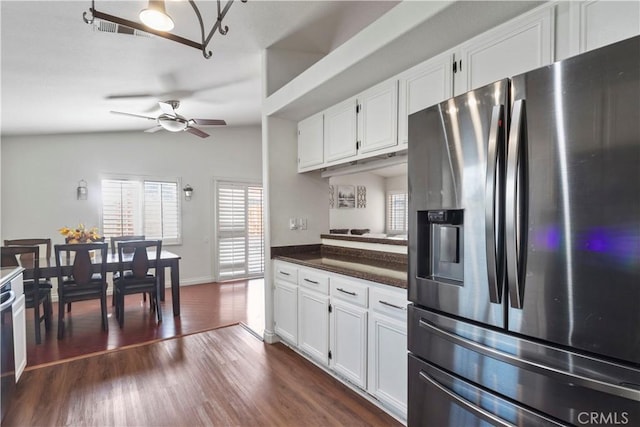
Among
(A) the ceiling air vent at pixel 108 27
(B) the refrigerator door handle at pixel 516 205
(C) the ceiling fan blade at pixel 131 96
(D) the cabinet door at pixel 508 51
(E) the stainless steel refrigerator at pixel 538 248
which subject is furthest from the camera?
(C) the ceiling fan blade at pixel 131 96

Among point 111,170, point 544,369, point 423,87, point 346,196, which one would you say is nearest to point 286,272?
point 346,196

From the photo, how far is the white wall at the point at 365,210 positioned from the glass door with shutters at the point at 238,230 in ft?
11.0

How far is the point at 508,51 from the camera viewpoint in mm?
1641

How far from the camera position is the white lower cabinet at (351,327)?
1921mm

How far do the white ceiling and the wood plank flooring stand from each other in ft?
8.45

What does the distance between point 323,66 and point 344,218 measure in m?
1.68

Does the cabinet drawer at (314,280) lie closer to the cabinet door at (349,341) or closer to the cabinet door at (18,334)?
the cabinet door at (349,341)

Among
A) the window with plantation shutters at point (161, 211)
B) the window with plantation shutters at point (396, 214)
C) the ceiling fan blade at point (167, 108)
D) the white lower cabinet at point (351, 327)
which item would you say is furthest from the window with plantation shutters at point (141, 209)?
the window with plantation shutters at point (396, 214)

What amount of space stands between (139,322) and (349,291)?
3005 mm

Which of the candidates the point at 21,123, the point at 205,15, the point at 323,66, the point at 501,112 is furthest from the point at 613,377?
the point at 21,123

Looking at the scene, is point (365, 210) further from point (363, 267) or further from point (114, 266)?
point (114, 266)

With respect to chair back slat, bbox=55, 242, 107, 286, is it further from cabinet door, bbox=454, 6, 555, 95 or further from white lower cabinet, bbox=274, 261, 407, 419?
cabinet door, bbox=454, 6, 555, 95

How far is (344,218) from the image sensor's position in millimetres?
3604

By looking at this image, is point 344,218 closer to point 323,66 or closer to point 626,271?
point 323,66
